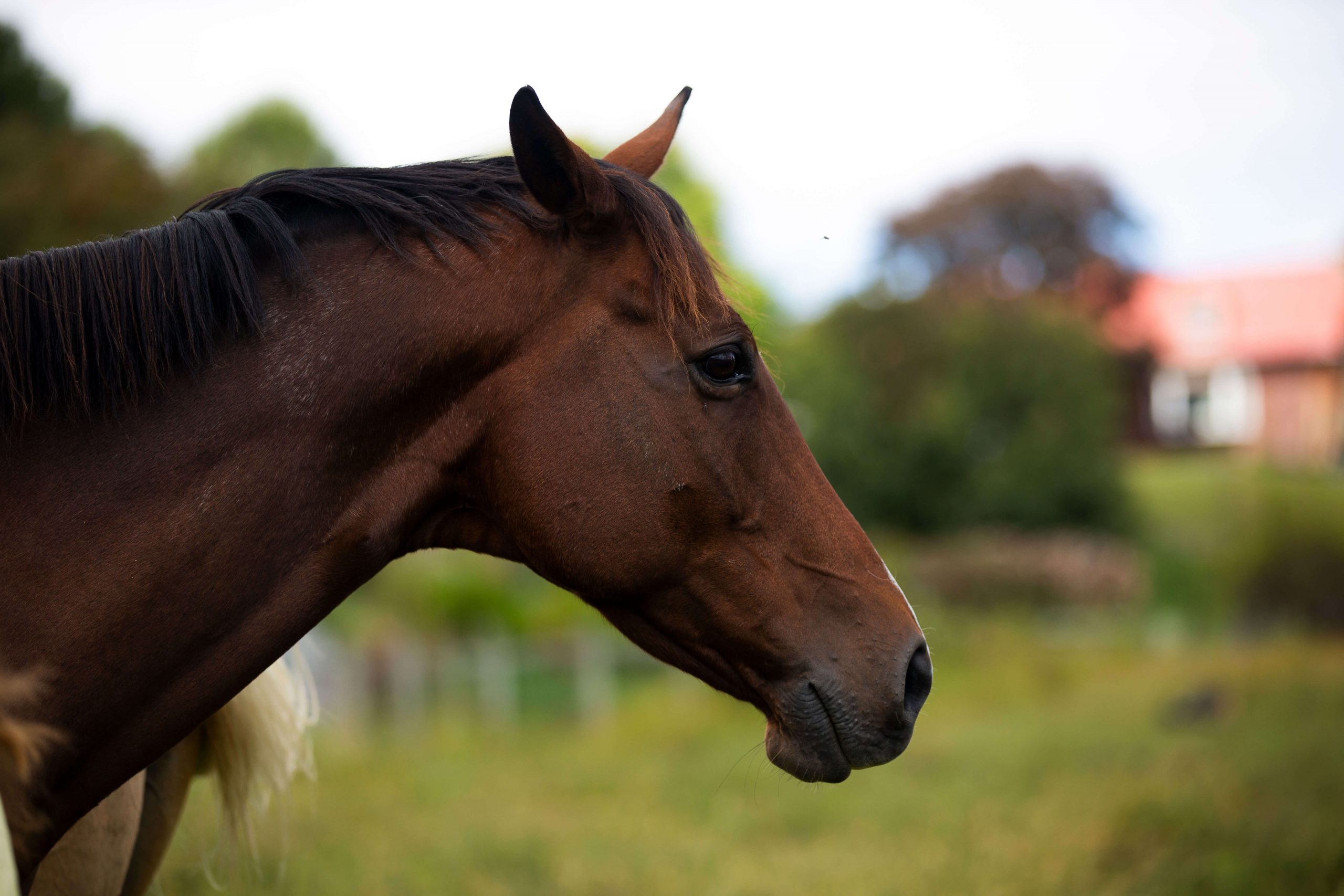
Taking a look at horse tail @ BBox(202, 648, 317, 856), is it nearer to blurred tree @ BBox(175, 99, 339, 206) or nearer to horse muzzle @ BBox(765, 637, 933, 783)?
horse muzzle @ BBox(765, 637, 933, 783)

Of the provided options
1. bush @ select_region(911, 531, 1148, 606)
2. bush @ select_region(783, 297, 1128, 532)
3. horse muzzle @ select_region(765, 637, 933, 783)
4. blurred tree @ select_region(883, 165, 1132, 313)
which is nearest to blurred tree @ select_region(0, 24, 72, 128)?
horse muzzle @ select_region(765, 637, 933, 783)

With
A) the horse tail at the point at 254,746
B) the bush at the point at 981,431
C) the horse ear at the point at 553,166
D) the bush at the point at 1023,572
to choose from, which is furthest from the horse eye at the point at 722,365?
the bush at the point at 981,431

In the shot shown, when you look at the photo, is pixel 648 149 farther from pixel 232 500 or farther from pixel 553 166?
pixel 232 500

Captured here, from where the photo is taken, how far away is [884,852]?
19.2ft

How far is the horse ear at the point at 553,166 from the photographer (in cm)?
161

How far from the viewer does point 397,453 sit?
1.70 metres

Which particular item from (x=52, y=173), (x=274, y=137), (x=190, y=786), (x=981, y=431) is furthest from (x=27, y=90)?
(x=274, y=137)

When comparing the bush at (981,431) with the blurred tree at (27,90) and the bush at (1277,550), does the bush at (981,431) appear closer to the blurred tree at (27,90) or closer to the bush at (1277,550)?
the bush at (1277,550)

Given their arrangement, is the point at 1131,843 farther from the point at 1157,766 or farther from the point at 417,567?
the point at 417,567

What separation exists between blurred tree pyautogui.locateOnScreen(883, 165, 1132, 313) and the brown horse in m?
35.0

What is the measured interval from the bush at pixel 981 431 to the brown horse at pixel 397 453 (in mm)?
20674

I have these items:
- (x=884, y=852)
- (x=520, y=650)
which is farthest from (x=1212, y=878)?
(x=520, y=650)

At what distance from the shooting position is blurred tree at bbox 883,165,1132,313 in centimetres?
3541

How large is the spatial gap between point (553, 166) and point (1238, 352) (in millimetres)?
39578
